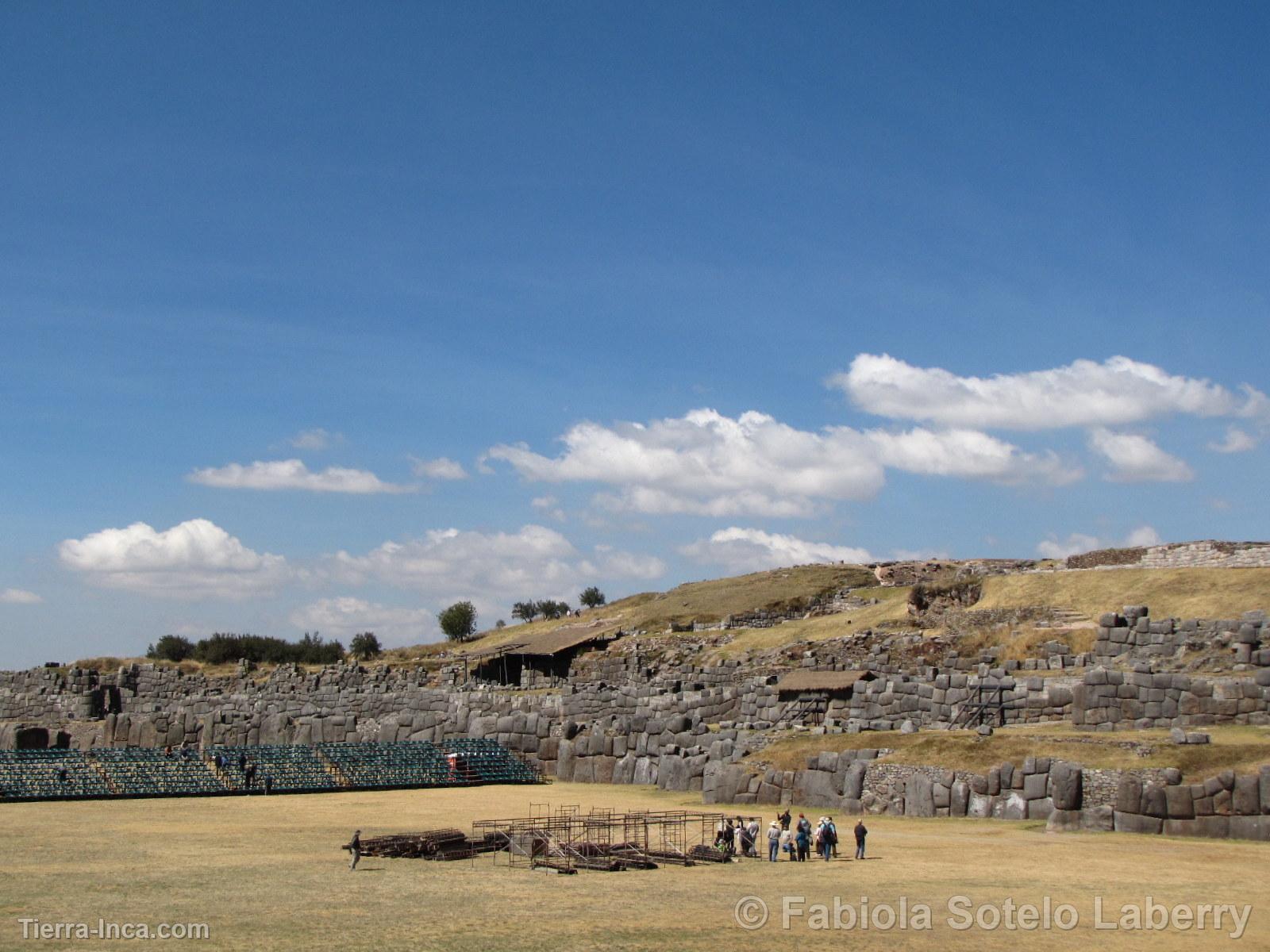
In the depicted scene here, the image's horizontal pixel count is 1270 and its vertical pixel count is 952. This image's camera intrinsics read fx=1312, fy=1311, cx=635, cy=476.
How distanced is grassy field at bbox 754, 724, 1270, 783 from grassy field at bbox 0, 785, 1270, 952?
7.12 ft

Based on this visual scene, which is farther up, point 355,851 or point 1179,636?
point 1179,636

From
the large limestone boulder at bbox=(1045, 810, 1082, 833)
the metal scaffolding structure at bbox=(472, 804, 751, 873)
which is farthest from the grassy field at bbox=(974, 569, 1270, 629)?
the metal scaffolding structure at bbox=(472, 804, 751, 873)

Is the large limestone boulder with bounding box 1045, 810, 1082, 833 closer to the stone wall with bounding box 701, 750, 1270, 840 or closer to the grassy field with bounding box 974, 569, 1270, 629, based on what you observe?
the stone wall with bounding box 701, 750, 1270, 840

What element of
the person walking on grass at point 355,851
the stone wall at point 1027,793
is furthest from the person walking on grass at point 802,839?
the person walking on grass at point 355,851

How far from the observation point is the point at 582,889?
22344 millimetres

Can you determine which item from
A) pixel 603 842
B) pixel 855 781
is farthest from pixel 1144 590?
pixel 603 842

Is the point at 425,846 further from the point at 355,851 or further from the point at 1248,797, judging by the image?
the point at 1248,797

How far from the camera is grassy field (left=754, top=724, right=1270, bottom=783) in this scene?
94.5 feet

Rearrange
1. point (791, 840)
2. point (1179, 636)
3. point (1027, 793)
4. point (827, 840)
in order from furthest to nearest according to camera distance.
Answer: point (1179, 636) → point (1027, 793) → point (791, 840) → point (827, 840)

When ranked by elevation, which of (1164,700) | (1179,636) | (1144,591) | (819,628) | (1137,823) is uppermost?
(1144,591)

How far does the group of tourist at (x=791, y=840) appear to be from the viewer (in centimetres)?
2659

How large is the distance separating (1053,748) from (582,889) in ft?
47.4

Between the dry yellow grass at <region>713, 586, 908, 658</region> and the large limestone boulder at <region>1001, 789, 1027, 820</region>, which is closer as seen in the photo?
the large limestone boulder at <region>1001, 789, 1027, 820</region>

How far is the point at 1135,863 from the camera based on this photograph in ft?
79.1
